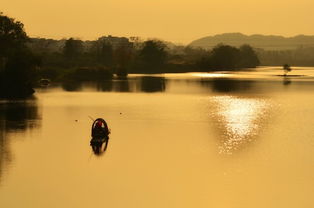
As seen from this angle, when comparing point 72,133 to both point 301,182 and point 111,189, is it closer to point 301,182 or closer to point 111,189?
point 111,189

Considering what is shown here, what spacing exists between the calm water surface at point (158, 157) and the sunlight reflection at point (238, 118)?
0.12 metres

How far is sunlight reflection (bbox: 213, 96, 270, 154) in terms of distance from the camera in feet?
185

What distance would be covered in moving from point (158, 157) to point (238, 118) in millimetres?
29494

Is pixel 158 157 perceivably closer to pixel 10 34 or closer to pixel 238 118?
pixel 238 118

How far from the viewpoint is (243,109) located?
87750mm

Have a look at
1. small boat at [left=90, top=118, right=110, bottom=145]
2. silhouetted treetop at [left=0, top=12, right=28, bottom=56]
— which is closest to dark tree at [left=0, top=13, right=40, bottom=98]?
silhouetted treetop at [left=0, top=12, right=28, bottom=56]

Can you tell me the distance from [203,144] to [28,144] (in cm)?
1577

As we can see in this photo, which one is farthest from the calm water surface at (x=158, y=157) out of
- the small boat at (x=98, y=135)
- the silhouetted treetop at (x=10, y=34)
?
the silhouetted treetop at (x=10, y=34)

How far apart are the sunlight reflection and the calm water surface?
0.40ft

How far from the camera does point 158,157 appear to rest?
48.3 meters

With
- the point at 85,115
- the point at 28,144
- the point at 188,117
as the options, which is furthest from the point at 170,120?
the point at 28,144

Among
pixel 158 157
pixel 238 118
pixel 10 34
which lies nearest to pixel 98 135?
pixel 158 157

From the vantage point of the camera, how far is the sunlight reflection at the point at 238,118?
56.4 m

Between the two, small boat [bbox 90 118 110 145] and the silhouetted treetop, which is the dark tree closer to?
the silhouetted treetop
